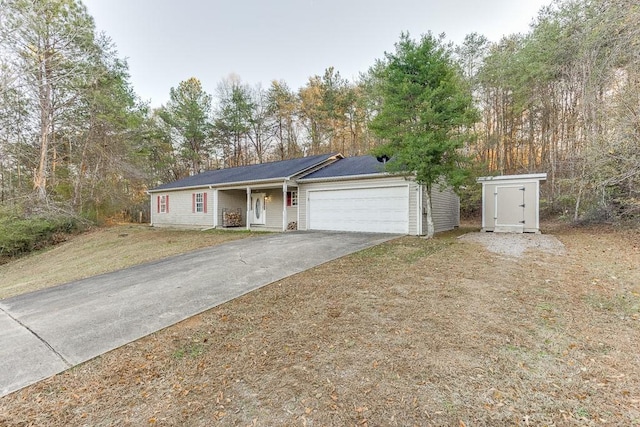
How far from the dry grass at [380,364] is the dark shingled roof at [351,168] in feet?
23.2

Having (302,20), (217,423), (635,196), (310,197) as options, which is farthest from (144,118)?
(635,196)

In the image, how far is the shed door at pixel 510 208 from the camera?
416 inches

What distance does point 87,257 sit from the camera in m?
11.0

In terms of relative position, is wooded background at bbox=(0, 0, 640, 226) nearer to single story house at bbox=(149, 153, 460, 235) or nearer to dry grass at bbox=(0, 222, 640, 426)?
single story house at bbox=(149, 153, 460, 235)

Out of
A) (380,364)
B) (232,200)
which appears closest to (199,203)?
(232,200)

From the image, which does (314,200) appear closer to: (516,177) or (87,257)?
(516,177)

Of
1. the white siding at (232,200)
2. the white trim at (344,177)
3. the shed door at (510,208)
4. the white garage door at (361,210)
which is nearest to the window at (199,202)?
the white siding at (232,200)

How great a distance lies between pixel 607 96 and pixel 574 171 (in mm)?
4701

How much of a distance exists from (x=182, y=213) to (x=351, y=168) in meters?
11.0

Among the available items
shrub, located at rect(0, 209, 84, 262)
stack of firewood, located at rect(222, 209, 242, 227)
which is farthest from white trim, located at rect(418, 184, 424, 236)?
shrub, located at rect(0, 209, 84, 262)

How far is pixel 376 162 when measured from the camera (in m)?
12.6

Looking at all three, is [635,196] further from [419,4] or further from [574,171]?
[419,4]

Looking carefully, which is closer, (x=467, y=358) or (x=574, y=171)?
(x=467, y=358)

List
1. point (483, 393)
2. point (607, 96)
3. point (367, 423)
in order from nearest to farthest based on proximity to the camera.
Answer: point (367, 423) → point (483, 393) → point (607, 96)
